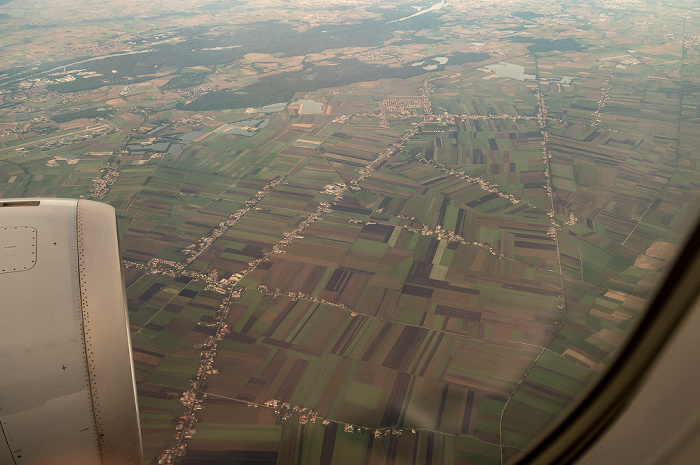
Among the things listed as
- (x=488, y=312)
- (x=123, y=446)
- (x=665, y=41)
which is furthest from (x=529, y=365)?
(x=665, y=41)

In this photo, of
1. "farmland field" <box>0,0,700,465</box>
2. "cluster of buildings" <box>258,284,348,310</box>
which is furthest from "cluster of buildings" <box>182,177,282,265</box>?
"cluster of buildings" <box>258,284,348,310</box>

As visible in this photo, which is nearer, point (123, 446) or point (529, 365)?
A: point (123, 446)

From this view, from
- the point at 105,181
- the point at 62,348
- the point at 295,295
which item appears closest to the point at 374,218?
the point at 295,295

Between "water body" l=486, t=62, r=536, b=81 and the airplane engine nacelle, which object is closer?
the airplane engine nacelle

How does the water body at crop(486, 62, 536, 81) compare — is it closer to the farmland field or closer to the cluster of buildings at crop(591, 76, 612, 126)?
the farmland field

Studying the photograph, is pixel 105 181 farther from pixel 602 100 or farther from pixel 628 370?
pixel 602 100

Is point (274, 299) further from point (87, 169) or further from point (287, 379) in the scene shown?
point (87, 169)
